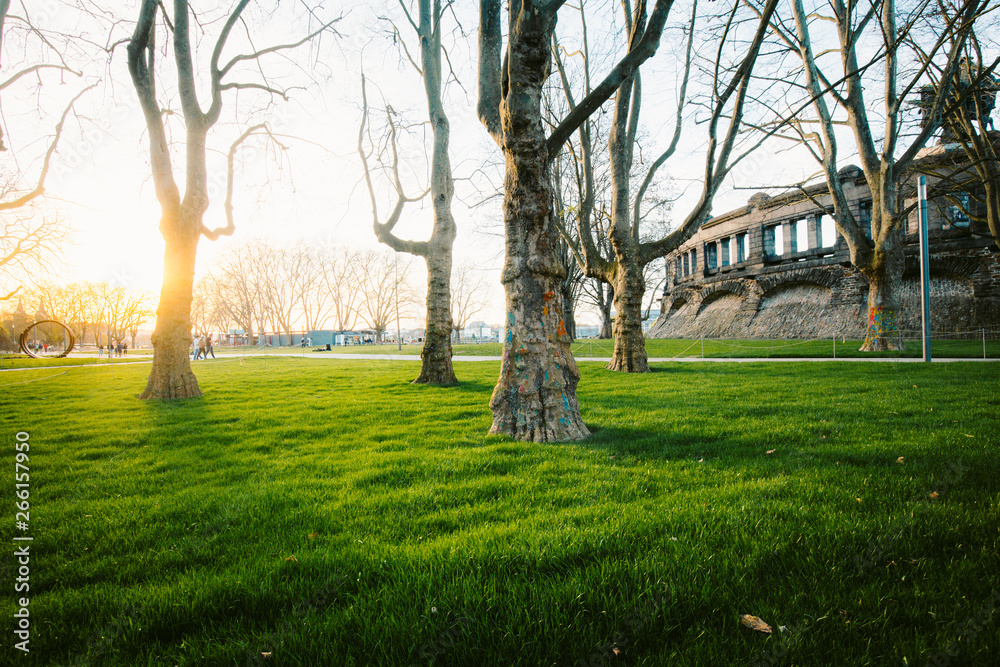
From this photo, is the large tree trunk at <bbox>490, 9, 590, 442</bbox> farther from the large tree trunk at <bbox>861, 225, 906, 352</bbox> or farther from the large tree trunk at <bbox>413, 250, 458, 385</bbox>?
the large tree trunk at <bbox>861, 225, 906, 352</bbox>

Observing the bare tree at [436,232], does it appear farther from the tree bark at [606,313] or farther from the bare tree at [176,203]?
the tree bark at [606,313]

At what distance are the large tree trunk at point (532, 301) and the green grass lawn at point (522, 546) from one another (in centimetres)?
47

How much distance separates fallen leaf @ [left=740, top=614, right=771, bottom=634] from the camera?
6.01 feet

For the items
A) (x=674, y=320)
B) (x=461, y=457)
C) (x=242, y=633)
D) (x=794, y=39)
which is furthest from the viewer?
(x=674, y=320)

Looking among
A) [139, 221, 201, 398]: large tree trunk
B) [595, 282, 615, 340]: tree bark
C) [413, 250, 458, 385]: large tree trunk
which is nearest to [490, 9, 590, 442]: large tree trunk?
[413, 250, 458, 385]: large tree trunk

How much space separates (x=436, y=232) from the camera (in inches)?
424

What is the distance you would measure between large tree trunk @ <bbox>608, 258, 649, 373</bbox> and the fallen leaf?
10.5 m

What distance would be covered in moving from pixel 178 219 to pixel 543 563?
10.5 meters

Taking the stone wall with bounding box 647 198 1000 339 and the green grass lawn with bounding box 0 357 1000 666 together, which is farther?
the stone wall with bounding box 647 198 1000 339

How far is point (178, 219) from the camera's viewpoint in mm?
9406

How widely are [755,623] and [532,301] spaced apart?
3.77 m

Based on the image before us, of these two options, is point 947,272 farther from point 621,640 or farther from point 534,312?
point 621,640

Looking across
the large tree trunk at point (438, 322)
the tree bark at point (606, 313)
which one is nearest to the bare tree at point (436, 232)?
the large tree trunk at point (438, 322)

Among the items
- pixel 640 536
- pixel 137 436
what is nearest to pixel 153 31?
pixel 137 436
